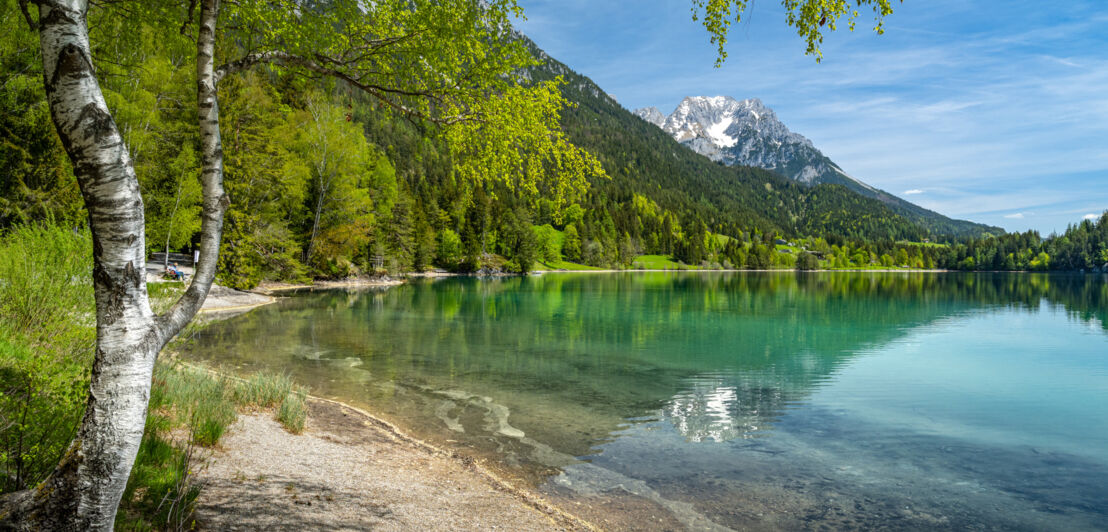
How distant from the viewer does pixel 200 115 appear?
498 cm

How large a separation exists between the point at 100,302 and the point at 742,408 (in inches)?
589

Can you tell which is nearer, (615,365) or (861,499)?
(861,499)

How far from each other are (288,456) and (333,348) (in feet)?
48.3

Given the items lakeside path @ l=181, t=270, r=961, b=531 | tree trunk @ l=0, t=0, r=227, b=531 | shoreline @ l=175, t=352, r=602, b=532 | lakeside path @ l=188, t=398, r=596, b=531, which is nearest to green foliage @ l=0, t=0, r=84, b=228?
shoreline @ l=175, t=352, r=602, b=532

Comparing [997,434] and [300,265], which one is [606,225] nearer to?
[300,265]

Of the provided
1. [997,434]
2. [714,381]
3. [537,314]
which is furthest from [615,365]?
[537,314]

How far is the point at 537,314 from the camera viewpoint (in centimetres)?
3934

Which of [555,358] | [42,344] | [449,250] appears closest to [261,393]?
[42,344]

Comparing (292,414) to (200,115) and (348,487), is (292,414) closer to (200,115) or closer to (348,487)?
(348,487)

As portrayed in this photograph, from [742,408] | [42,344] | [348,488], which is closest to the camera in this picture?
[348,488]

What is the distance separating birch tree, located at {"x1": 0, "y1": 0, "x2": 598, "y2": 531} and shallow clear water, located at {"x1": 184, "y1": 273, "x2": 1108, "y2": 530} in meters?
6.25

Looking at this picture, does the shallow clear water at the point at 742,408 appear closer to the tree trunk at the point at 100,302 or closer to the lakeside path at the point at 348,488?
the lakeside path at the point at 348,488

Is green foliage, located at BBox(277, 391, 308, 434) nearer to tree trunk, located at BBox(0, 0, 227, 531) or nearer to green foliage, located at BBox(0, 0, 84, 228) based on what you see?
tree trunk, located at BBox(0, 0, 227, 531)

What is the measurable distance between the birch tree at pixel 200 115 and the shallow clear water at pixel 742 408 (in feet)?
20.5
